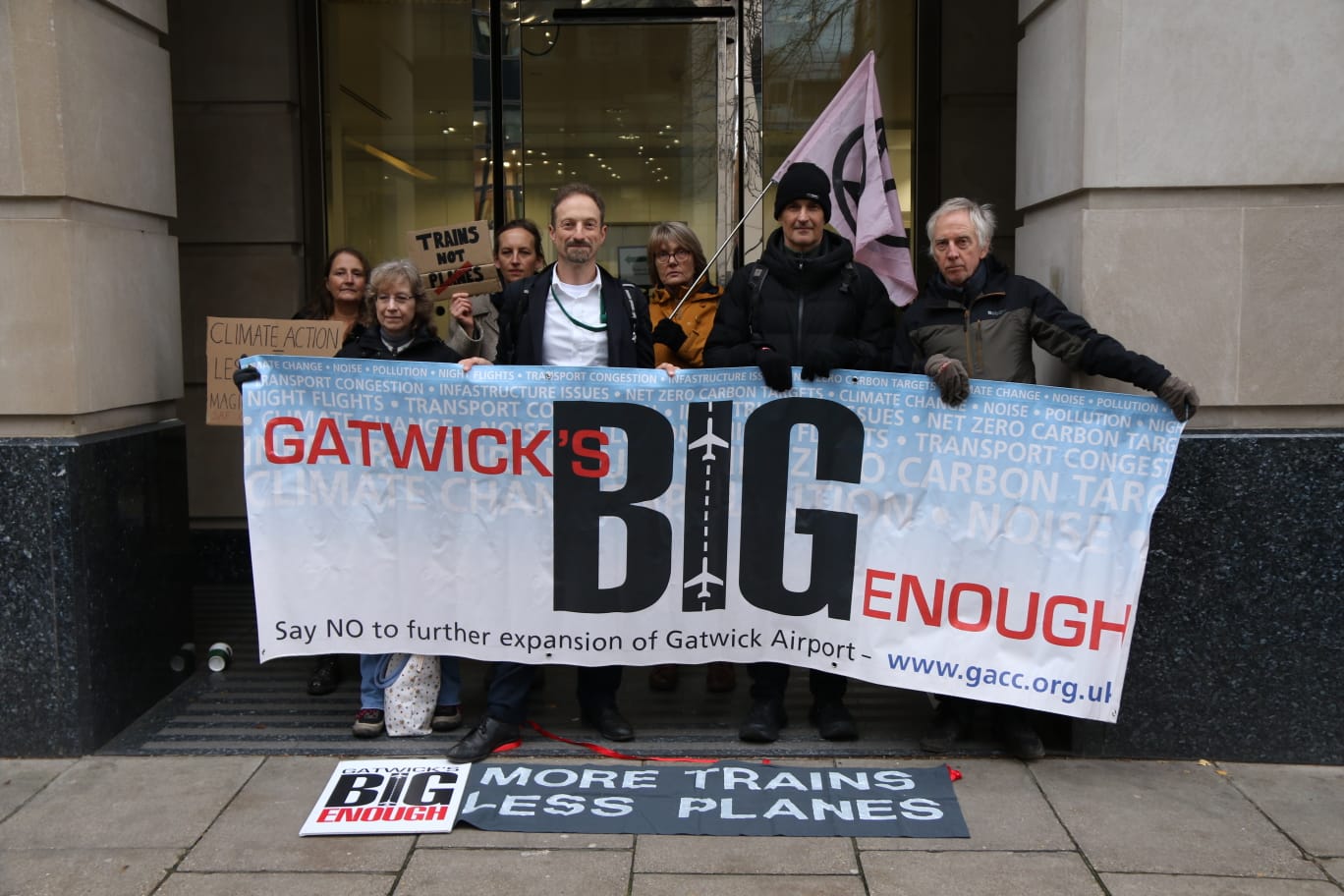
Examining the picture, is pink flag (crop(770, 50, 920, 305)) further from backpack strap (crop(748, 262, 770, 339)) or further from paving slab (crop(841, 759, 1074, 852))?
paving slab (crop(841, 759, 1074, 852))

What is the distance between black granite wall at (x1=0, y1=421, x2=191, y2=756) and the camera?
458 cm

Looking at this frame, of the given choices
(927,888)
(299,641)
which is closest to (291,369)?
(299,641)

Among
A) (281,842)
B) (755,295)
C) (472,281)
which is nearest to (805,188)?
(755,295)

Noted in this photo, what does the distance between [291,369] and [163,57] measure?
5.70ft

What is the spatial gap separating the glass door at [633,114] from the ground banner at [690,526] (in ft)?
11.2

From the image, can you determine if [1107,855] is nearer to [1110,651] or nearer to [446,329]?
[1110,651]

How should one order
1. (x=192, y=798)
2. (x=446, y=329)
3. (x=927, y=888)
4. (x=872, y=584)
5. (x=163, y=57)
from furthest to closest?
(x=446, y=329), (x=163, y=57), (x=872, y=584), (x=192, y=798), (x=927, y=888)

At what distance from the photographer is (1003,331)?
4.56 meters

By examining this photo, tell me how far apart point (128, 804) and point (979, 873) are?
9.59ft

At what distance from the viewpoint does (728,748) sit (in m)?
4.76

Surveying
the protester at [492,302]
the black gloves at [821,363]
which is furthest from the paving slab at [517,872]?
the protester at [492,302]

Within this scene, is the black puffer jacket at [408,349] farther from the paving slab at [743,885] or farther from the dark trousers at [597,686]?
the paving slab at [743,885]

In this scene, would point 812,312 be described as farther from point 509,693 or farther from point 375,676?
point 375,676

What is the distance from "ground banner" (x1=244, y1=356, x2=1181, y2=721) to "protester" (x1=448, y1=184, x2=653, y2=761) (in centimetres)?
16
